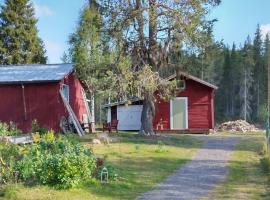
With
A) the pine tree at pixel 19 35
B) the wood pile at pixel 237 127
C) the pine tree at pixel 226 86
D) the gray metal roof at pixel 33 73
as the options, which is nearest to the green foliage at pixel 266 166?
the gray metal roof at pixel 33 73

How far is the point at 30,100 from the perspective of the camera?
2384 cm

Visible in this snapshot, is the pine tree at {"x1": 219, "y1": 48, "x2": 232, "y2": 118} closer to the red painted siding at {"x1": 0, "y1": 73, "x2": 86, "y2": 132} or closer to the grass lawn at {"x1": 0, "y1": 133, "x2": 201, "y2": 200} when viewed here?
the red painted siding at {"x1": 0, "y1": 73, "x2": 86, "y2": 132}

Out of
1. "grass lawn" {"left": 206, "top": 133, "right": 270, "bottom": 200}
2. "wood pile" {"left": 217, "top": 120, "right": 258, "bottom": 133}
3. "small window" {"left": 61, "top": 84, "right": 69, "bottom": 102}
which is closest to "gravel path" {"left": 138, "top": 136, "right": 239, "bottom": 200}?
"grass lawn" {"left": 206, "top": 133, "right": 270, "bottom": 200}

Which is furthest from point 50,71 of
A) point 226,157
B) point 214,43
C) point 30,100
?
point 226,157

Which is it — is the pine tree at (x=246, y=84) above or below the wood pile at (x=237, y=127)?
above

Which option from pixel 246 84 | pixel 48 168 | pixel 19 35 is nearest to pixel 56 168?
pixel 48 168

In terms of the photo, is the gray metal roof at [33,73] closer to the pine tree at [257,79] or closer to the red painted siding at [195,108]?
the red painted siding at [195,108]

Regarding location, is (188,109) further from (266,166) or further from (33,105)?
(266,166)

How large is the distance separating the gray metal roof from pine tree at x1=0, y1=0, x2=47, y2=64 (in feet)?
60.1

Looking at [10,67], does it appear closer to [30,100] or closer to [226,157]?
[30,100]

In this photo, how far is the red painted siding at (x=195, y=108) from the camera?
3231 centimetres

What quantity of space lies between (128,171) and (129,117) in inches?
899

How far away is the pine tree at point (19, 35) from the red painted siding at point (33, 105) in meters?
20.9

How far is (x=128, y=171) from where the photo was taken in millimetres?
11984
